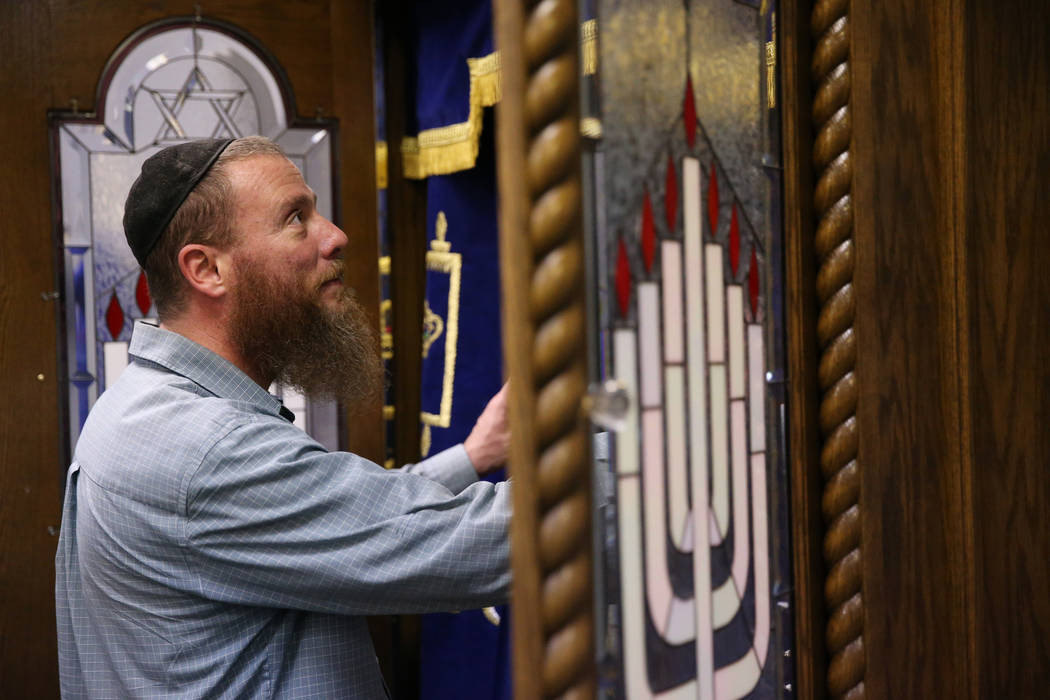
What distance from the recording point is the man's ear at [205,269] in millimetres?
1356

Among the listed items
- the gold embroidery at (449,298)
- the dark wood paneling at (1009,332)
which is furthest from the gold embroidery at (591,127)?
the gold embroidery at (449,298)

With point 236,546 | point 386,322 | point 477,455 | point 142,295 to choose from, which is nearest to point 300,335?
point 477,455

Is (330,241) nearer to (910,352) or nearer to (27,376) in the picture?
(910,352)

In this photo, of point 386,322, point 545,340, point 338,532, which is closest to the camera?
point 545,340

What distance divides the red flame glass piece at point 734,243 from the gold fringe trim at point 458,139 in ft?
4.22

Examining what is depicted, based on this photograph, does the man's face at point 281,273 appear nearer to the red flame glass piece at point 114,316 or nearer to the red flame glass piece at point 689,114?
the red flame glass piece at point 689,114

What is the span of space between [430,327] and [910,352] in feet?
5.23

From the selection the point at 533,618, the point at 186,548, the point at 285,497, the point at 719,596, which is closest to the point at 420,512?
the point at 285,497

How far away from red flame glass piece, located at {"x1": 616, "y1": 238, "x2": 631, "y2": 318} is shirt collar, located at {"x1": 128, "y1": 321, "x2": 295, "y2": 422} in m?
0.79

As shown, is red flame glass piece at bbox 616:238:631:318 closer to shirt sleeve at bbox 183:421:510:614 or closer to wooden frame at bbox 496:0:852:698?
wooden frame at bbox 496:0:852:698

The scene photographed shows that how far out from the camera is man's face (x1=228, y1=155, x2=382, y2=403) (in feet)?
4.50

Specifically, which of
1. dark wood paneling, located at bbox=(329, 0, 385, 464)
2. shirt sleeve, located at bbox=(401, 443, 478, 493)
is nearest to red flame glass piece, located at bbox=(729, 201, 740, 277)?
shirt sleeve, located at bbox=(401, 443, 478, 493)

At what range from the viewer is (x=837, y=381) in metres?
0.87

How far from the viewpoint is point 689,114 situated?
0.73m
